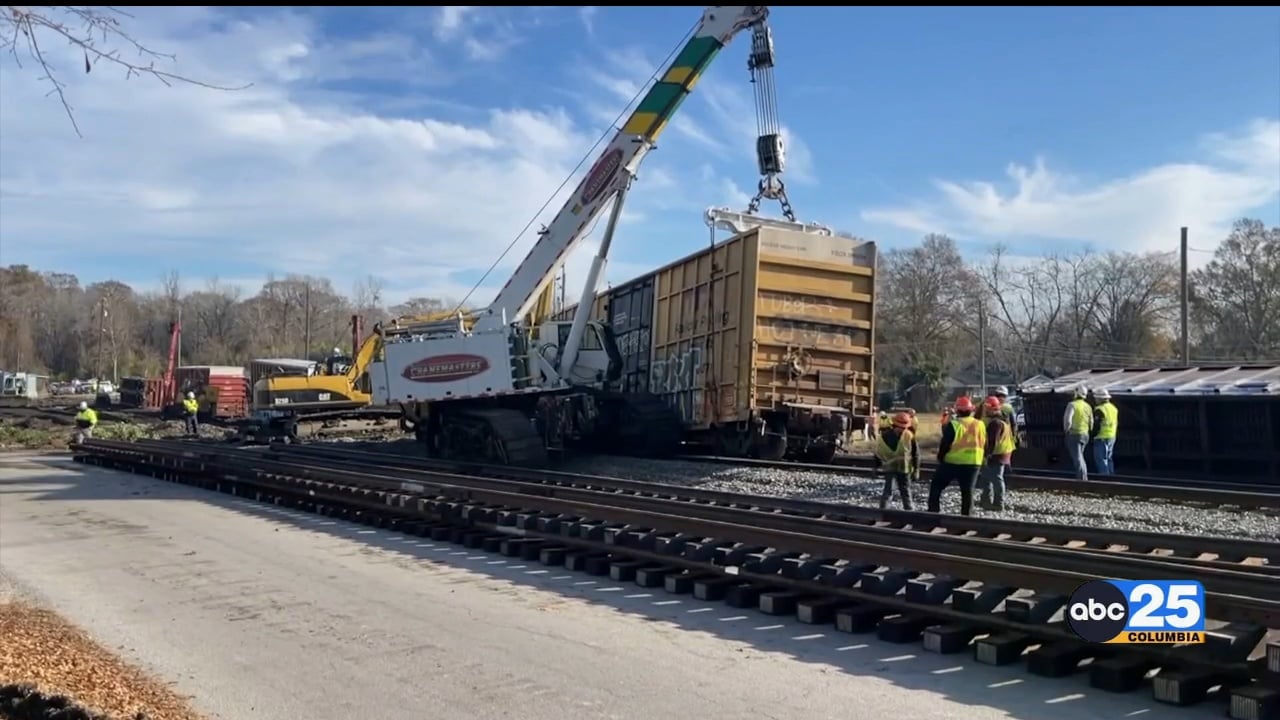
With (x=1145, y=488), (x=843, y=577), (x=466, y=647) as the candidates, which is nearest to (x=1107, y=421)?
(x=1145, y=488)

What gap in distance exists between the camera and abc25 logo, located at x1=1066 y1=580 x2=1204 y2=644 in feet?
19.1

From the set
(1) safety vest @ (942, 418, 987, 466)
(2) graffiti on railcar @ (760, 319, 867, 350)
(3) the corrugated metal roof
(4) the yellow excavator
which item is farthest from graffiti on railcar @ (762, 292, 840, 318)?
(4) the yellow excavator

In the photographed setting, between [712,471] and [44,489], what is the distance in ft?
40.4

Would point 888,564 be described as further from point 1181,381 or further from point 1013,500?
point 1181,381

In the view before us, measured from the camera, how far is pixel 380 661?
6.65m

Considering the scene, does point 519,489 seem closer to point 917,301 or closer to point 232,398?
point 232,398

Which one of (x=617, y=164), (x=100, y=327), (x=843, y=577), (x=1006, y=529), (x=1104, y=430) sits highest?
(x=100, y=327)

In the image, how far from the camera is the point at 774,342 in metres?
17.2

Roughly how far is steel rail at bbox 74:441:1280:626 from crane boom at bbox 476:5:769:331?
7.02 metres

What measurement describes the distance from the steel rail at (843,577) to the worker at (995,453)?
4686mm

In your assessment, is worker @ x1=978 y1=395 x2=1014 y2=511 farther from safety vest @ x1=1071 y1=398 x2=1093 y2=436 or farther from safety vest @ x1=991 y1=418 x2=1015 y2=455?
safety vest @ x1=1071 y1=398 x2=1093 y2=436

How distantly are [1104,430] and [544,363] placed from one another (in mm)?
9781

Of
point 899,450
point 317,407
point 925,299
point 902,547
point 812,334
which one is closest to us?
point 902,547

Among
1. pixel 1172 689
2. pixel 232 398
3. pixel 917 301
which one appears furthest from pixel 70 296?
pixel 1172 689
